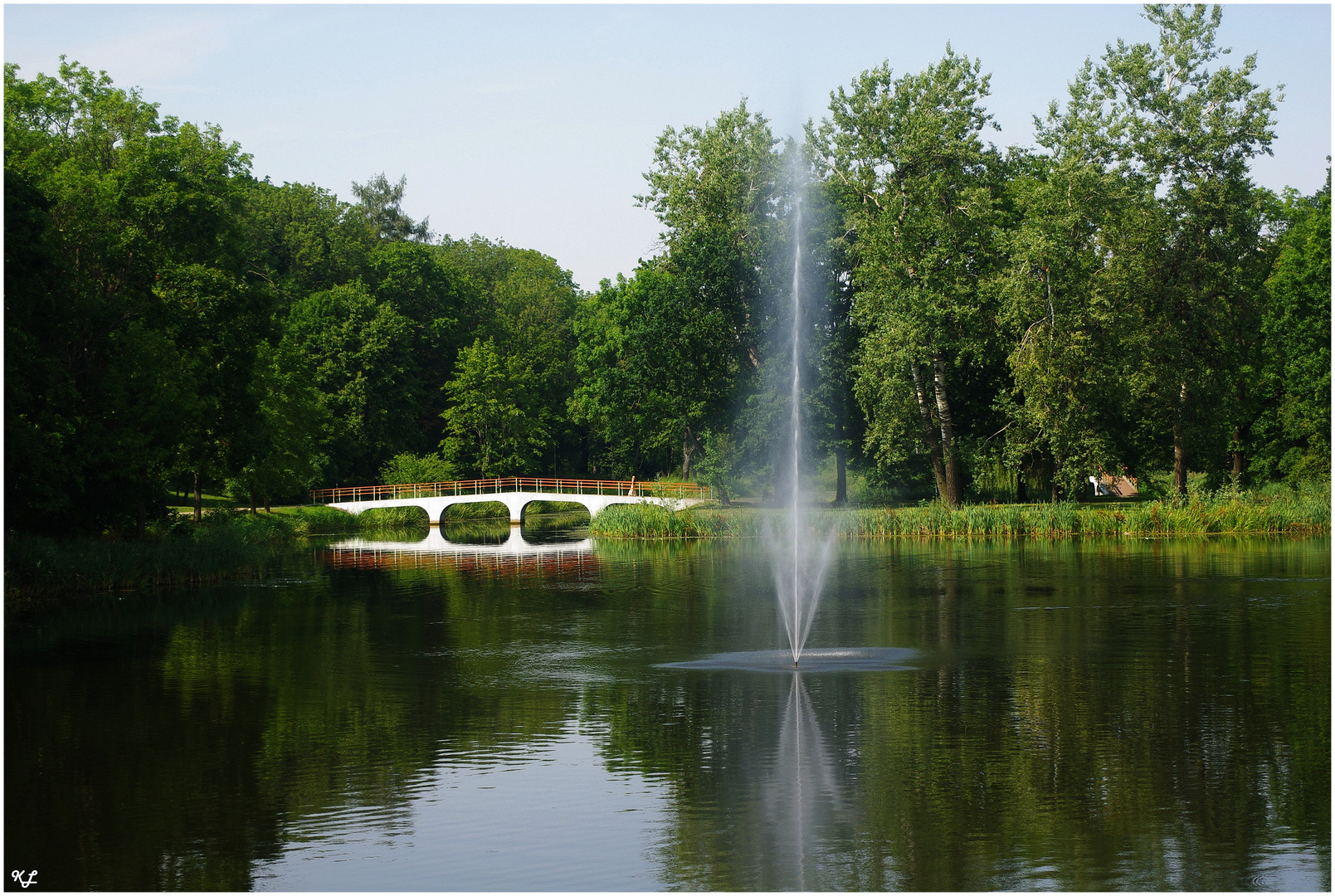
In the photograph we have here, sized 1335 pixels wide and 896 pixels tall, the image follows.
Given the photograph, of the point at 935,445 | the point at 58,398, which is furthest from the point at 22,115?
the point at 935,445

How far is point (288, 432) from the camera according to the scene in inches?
2408

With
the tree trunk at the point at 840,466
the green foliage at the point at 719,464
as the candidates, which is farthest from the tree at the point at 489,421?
the tree trunk at the point at 840,466

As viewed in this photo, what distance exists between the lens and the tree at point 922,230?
167 feet

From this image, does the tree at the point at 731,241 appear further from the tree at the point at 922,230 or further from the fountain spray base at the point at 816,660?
the fountain spray base at the point at 816,660

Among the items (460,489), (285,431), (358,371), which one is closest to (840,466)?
(460,489)

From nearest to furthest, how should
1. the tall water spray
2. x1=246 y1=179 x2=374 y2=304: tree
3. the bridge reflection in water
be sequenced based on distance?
the tall water spray → the bridge reflection in water → x1=246 y1=179 x2=374 y2=304: tree

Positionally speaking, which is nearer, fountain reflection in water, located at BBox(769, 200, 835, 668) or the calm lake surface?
the calm lake surface

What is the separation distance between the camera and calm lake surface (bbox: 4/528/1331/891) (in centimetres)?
988

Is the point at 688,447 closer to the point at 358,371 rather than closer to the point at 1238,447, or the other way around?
the point at 358,371

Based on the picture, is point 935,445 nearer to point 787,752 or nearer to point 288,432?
point 288,432

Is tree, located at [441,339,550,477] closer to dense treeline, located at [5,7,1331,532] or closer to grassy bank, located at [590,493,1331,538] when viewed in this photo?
dense treeline, located at [5,7,1331,532]

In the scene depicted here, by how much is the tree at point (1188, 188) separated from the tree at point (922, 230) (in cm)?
616

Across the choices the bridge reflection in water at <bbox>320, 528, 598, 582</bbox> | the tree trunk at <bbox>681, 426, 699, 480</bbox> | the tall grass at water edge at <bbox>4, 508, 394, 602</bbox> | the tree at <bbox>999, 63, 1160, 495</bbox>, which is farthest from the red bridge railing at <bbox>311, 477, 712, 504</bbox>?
the tall grass at water edge at <bbox>4, 508, 394, 602</bbox>

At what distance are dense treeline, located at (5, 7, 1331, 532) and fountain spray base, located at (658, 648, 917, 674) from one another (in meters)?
18.0
